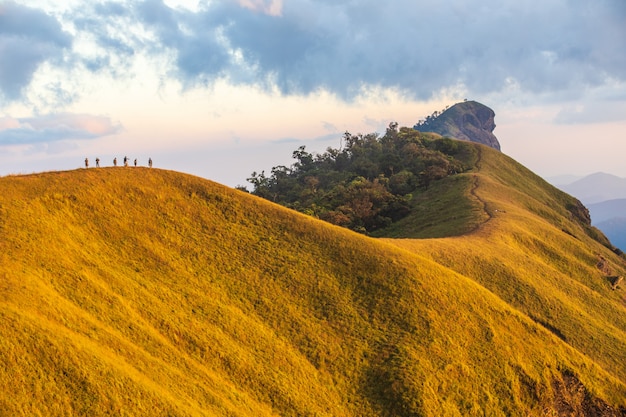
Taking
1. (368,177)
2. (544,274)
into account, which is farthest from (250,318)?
(368,177)

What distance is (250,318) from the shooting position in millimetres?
41406

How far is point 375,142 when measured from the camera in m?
181

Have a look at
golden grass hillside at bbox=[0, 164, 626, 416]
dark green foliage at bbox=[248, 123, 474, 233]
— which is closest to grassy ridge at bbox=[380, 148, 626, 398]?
golden grass hillside at bbox=[0, 164, 626, 416]

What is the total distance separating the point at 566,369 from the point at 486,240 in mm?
24923

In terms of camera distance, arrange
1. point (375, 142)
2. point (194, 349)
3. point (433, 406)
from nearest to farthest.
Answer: point (194, 349) < point (433, 406) < point (375, 142)

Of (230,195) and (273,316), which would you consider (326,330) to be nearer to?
(273,316)

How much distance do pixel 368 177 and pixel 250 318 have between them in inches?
4215

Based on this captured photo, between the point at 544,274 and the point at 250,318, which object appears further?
the point at 544,274

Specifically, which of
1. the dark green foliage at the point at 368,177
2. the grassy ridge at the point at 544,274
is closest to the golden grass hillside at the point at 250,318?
the grassy ridge at the point at 544,274

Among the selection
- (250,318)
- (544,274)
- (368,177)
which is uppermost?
(368,177)

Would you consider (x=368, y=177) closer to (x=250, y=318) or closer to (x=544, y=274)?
(x=544, y=274)

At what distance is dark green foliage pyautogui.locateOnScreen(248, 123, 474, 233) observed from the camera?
337 ft

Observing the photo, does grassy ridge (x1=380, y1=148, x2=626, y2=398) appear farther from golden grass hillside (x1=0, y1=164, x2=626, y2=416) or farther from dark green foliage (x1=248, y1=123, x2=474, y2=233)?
dark green foliage (x1=248, y1=123, x2=474, y2=233)

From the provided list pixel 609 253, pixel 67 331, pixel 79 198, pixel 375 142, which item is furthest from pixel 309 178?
pixel 67 331
